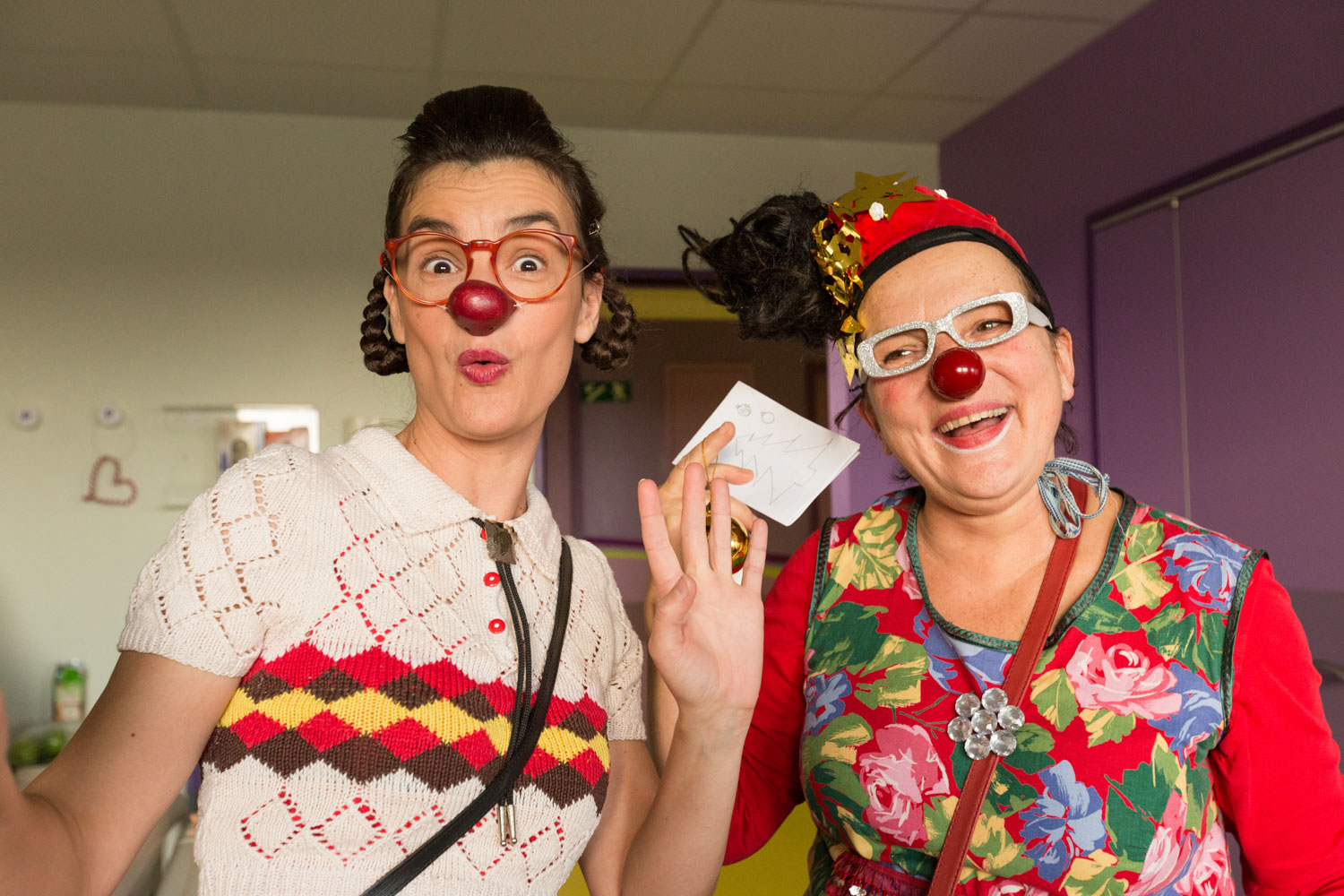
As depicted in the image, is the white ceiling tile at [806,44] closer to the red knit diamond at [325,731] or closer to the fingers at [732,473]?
the fingers at [732,473]

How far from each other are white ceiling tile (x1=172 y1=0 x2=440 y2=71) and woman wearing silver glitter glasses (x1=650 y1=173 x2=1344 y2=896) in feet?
7.48

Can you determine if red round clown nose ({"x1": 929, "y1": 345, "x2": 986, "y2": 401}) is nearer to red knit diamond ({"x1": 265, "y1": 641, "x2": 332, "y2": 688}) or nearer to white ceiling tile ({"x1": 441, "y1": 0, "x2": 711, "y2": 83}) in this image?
red knit diamond ({"x1": 265, "y1": 641, "x2": 332, "y2": 688})

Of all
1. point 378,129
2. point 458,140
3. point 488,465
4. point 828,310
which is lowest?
point 488,465

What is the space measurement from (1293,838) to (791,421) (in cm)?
86

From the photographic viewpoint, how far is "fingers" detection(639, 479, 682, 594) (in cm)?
114

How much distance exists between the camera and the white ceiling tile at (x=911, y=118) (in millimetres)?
4219

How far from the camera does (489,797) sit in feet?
3.50

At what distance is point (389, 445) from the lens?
4.09 ft

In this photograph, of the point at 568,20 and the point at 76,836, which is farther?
the point at 568,20

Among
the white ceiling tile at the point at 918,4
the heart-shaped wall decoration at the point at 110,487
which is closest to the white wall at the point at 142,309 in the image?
the heart-shaped wall decoration at the point at 110,487

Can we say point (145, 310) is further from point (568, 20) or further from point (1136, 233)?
point (1136, 233)

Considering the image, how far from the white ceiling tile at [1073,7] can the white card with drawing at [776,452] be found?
2401mm

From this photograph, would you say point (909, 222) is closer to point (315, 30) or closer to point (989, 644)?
point (989, 644)

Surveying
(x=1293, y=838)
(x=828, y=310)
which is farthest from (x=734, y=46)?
(x=1293, y=838)
